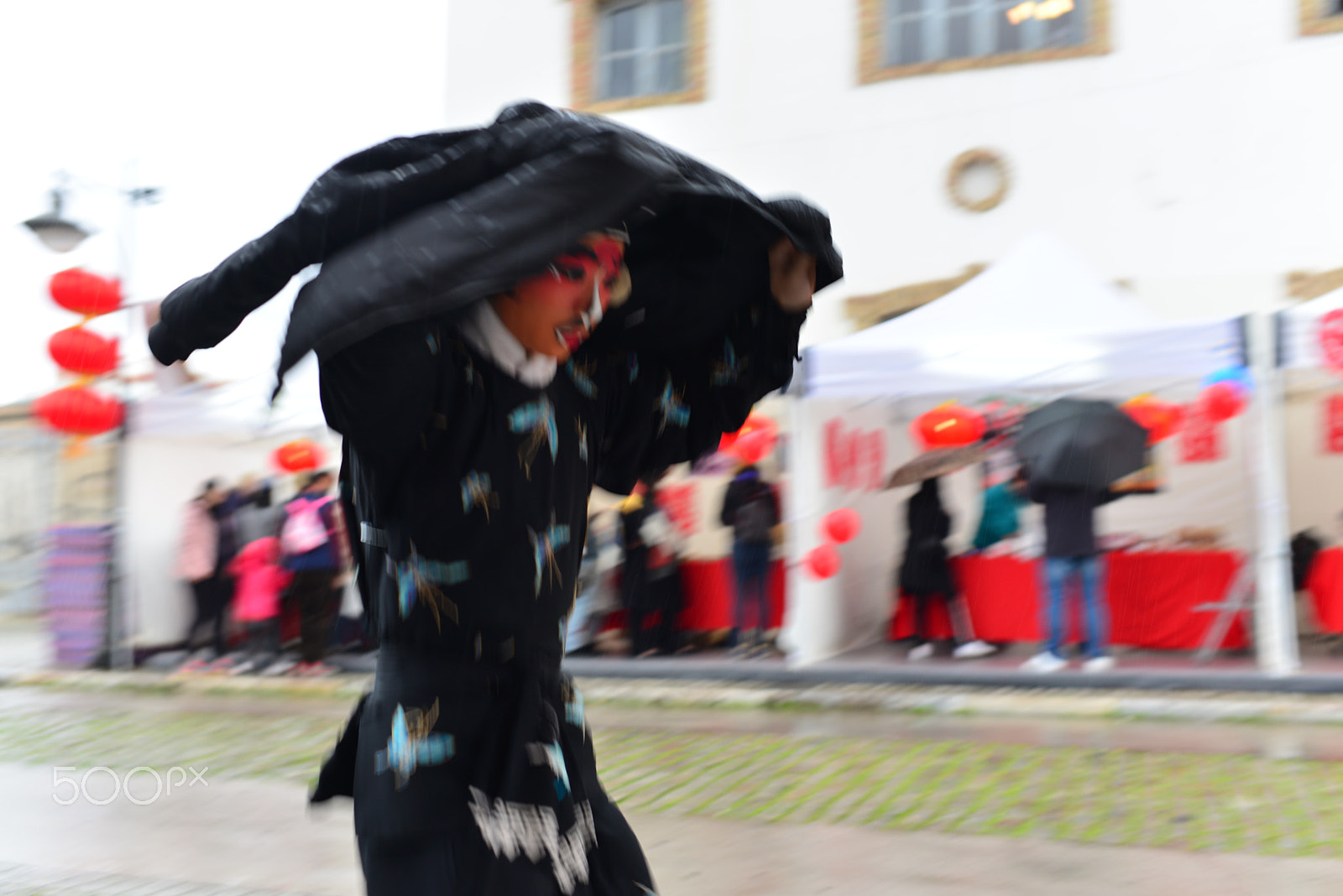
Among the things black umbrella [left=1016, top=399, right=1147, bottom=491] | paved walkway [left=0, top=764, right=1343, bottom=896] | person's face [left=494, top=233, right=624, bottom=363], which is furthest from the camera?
black umbrella [left=1016, top=399, right=1147, bottom=491]

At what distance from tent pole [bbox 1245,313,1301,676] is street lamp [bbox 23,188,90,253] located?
330 inches

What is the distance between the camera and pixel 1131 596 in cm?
880

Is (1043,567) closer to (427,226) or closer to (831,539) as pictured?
(831,539)

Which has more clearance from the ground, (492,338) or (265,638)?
(492,338)

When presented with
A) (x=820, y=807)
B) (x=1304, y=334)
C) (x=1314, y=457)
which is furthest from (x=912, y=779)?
(x=1314, y=457)

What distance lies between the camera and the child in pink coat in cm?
972

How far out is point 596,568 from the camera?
383 inches

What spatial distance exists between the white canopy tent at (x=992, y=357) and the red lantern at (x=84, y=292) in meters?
4.77

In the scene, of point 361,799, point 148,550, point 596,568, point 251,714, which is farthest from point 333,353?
point 148,550

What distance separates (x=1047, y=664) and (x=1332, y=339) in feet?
8.58

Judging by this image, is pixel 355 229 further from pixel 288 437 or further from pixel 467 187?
pixel 288 437

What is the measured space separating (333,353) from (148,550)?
994 cm

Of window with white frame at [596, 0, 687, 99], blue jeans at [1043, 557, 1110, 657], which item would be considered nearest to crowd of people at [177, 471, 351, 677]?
blue jeans at [1043, 557, 1110, 657]

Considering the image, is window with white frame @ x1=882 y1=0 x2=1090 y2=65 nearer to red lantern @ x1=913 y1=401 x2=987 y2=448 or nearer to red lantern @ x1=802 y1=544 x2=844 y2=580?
red lantern @ x1=913 y1=401 x2=987 y2=448
